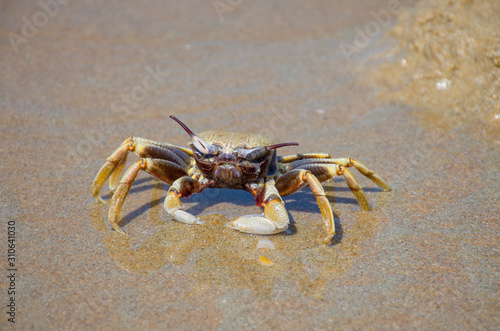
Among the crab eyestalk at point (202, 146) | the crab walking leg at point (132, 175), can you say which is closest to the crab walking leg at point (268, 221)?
the crab eyestalk at point (202, 146)

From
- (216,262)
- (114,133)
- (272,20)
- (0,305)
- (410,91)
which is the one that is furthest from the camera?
(272,20)

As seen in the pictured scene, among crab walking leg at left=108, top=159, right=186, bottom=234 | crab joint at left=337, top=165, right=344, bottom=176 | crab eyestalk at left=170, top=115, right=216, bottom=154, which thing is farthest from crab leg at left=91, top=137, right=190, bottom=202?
crab joint at left=337, top=165, right=344, bottom=176

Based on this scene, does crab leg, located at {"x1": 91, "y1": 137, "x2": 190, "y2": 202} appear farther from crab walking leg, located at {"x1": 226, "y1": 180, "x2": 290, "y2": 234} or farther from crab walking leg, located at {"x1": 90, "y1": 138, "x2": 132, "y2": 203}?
crab walking leg, located at {"x1": 226, "y1": 180, "x2": 290, "y2": 234}

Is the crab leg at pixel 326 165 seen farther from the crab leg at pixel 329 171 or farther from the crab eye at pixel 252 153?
the crab eye at pixel 252 153

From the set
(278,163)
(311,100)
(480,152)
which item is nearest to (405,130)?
(480,152)

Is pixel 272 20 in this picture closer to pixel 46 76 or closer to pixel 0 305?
pixel 46 76

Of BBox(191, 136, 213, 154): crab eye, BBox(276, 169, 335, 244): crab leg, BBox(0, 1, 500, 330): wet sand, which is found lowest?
BBox(0, 1, 500, 330): wet sand
